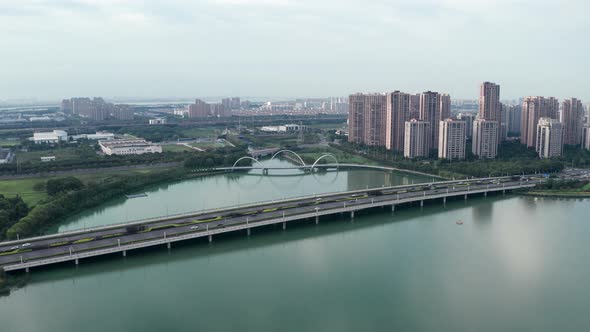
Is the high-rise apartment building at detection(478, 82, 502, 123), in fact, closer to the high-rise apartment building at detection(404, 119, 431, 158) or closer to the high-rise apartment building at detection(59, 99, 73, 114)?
the high-rise apartment building at detection(404, 119, 431, 158)

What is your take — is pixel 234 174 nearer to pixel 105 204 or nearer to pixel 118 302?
pixel 105 204

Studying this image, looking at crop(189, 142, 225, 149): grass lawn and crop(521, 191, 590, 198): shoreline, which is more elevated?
crop(189, 142, 225, 149): grass lawn

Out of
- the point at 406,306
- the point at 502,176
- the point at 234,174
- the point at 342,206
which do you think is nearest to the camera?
the point at 406,306

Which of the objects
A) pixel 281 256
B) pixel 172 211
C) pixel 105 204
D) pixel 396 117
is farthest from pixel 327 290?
pixel 396 117

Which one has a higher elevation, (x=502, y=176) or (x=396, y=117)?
(x=396, y=117)

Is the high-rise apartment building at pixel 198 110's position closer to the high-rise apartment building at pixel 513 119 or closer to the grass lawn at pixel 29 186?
the high-rise apartment building at pixel 513 119

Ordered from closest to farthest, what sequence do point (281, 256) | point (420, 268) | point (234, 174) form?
point (420, 268), point (281, 256), point (234, 174)

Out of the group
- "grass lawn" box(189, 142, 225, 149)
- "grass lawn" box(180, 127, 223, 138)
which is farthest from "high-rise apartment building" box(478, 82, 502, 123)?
"grass lawn" box(180, 127, 223, 138)
